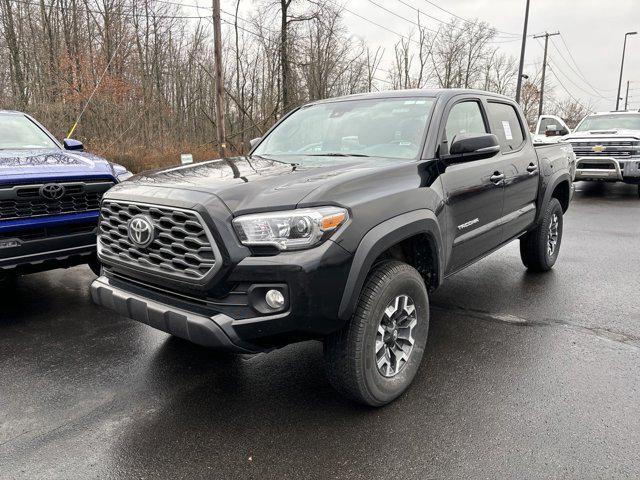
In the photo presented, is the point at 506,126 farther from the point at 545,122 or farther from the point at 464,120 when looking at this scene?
the point at 545,122

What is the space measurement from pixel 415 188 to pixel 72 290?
396 cm

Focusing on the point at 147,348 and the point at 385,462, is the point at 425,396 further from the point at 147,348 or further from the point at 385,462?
the point at 147,348

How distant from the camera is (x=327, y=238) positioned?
2.39 m

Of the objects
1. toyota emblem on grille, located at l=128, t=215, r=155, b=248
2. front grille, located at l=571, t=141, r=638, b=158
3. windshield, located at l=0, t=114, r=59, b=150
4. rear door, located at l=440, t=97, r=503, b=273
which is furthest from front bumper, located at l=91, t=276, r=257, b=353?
front grille, located at l=571, t=141, r=638, b=158

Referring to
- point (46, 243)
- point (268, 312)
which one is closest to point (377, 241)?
point (268, 312)

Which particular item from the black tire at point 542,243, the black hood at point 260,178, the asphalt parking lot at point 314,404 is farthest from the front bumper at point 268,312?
the black tire at point 542,243

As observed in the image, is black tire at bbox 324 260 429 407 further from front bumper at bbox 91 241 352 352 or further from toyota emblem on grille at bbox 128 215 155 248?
toyota emblem on grille at bbox 128 215 155 248

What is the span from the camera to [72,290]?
5.13 m

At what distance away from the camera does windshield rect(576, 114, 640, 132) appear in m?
12.5

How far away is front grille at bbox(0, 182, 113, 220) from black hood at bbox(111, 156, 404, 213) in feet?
4.29

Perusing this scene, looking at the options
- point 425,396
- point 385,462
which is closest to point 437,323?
point 425,396

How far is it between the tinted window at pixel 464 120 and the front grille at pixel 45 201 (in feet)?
10.0

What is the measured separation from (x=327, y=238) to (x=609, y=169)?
11.6 metres

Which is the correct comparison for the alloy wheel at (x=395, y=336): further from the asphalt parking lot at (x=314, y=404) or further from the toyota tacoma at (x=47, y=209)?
the toyota tacoma at (x=47, y=209)
